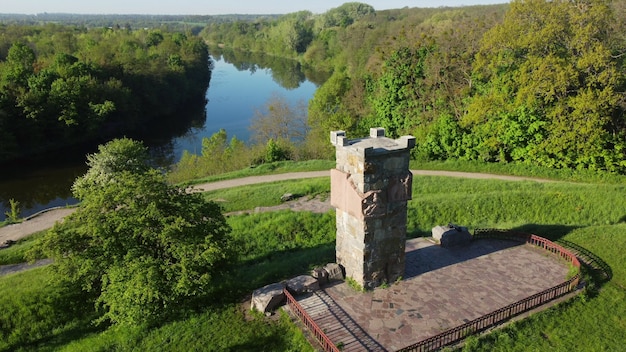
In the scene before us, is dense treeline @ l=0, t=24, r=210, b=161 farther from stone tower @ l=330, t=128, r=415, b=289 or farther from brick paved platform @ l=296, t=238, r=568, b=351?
brick paved platform @ l=296, t=238, r=568, b=351

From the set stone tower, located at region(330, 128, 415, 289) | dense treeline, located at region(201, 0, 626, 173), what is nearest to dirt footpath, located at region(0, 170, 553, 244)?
dense treeline, located at region(201, 0, 626, 173)

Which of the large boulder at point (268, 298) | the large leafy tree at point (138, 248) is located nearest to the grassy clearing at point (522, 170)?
the large boulder at point (268, 298)

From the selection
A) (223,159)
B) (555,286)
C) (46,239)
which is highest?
(46,239)

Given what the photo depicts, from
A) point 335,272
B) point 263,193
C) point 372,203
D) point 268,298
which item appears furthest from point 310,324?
point 263,193

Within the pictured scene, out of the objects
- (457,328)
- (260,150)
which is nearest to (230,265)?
(457,328)

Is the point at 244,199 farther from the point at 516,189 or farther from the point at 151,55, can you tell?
the point at 151,55

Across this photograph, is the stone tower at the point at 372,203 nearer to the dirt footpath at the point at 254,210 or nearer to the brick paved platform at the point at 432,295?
the brick paved platform at the point at 432,295
